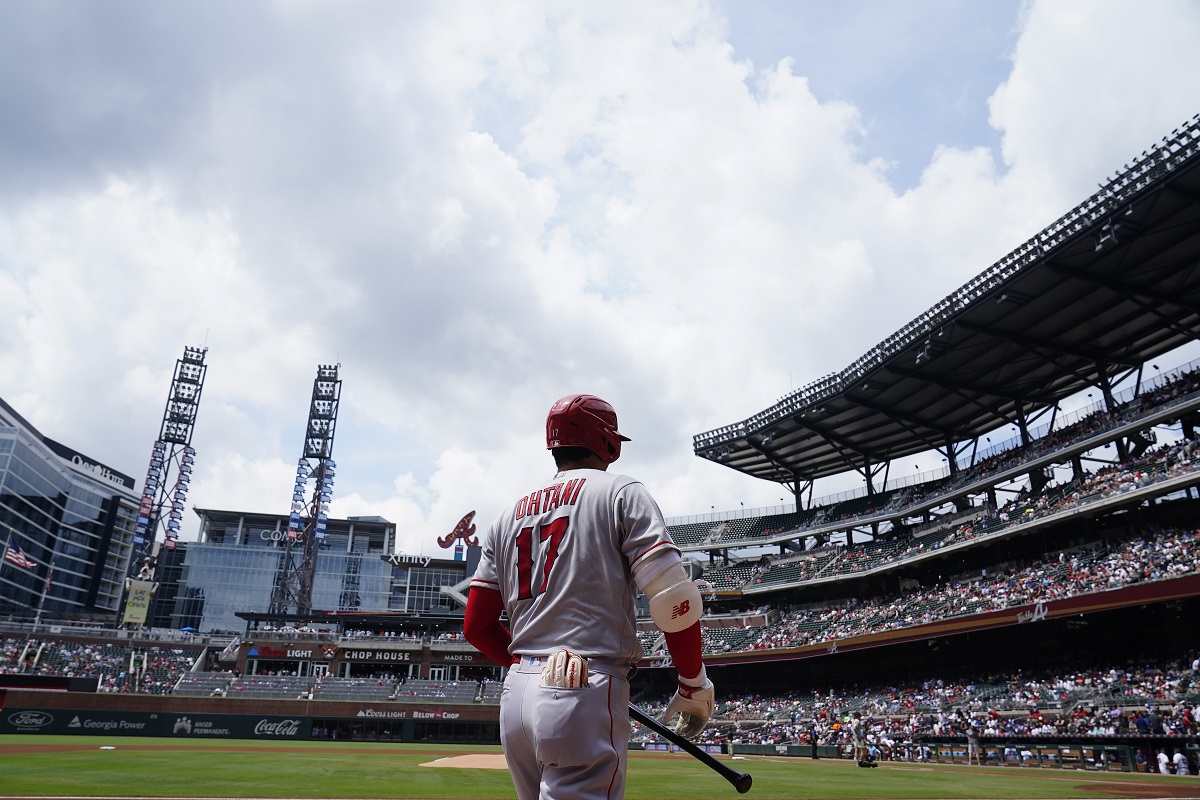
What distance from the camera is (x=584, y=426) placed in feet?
11.5

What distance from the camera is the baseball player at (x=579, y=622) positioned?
8.89ft

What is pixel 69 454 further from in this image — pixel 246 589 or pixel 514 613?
pixel 514 613

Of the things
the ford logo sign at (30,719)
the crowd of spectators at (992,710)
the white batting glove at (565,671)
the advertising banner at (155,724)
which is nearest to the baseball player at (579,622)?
the white batting glove at (565,671)

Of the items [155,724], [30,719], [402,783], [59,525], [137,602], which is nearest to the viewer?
[402,783]

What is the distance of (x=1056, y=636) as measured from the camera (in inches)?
1384

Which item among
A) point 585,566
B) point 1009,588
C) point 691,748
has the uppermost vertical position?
point 1009,588

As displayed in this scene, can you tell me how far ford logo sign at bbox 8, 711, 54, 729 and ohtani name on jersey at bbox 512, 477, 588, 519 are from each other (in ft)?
158

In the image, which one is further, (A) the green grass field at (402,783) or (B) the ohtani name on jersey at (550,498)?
(A) the green grass field at (402,783)

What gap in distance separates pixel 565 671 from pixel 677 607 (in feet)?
1.60

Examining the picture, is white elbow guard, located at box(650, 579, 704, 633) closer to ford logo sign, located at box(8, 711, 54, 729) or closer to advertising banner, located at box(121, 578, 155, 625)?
ford logo sign, located at box(8, 711, 54, 729)

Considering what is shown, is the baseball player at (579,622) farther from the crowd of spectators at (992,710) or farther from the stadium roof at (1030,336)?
the stadium roof at (1030,336)

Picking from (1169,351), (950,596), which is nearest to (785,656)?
(950,596)

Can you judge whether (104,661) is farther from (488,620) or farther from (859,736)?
(488,620)

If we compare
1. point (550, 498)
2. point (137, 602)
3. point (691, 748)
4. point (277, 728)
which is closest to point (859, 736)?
point (691, 748)
